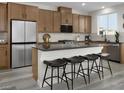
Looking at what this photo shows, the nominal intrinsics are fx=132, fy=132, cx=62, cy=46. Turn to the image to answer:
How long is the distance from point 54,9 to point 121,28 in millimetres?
3356

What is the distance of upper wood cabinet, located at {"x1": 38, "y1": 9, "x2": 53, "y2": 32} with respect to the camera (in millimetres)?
5988

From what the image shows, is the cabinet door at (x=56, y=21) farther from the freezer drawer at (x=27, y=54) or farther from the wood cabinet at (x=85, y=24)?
the freezer drawer at (x=27, y=54)

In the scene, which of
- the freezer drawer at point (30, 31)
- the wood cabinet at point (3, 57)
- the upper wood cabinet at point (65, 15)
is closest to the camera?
the wood cabinet at point (3, 57)

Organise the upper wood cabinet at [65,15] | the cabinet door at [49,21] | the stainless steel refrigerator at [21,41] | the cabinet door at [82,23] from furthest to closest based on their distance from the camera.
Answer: the cabinet door at [82,23] → the upper wood cabinet at [65,15] → the cabinet door at [49,21] → the stainless steel refrigerator at [21,41]

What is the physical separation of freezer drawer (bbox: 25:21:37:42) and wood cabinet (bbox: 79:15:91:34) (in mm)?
3001

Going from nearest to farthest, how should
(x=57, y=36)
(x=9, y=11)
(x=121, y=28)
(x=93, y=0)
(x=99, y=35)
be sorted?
(x=9, y=11)
(x=93, y=0)
(x=121, y=28)
(x=57, y=36)
(x=99, y=35)

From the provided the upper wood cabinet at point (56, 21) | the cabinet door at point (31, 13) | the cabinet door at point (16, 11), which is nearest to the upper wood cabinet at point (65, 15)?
the upper wood cabinet at point (56, 21)

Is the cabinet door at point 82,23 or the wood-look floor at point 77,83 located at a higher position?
the cabinet door at point 82,23

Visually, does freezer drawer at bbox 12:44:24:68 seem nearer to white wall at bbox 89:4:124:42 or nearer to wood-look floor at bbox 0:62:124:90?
wood-look floor at bbox 0:62:124:90

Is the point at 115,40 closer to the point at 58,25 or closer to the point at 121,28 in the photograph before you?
the point at 121,28

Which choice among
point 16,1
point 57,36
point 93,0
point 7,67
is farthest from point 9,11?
point 93,0

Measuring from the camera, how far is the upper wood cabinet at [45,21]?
599 centimetres

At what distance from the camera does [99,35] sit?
24.4 ft

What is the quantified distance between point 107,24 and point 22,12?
4450 mm
